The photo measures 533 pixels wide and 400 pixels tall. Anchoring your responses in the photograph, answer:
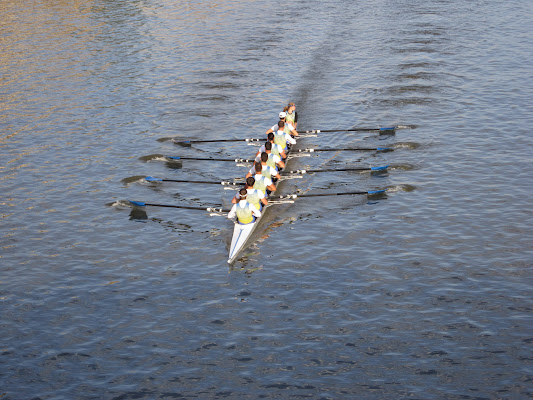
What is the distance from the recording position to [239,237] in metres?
28.5

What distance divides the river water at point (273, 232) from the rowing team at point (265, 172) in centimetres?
115

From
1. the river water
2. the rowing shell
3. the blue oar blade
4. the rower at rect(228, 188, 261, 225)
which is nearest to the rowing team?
the rower at rect(228, 188, 261, 225)

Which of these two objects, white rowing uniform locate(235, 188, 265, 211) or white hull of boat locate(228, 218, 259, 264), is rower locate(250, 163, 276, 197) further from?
white hull of boat locate(228, 218, 259, 264)

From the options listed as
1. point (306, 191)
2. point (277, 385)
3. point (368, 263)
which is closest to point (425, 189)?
point (306, 191)

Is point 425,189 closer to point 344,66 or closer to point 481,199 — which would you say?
point 481,199

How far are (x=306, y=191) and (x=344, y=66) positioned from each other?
78.3ft

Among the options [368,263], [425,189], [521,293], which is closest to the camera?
[521,293]

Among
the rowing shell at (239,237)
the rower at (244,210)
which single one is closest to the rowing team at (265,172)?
the rower at (244,210)

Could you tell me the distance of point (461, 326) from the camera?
916 inches

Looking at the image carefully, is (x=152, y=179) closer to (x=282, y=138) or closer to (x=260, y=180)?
(x=260, y=180)

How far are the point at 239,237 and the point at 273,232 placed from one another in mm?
2129

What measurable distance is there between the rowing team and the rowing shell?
199 mm

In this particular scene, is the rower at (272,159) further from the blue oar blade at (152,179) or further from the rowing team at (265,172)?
the blue oar blade at (152,179)

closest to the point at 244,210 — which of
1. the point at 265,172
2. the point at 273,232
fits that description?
the point at 273,232
